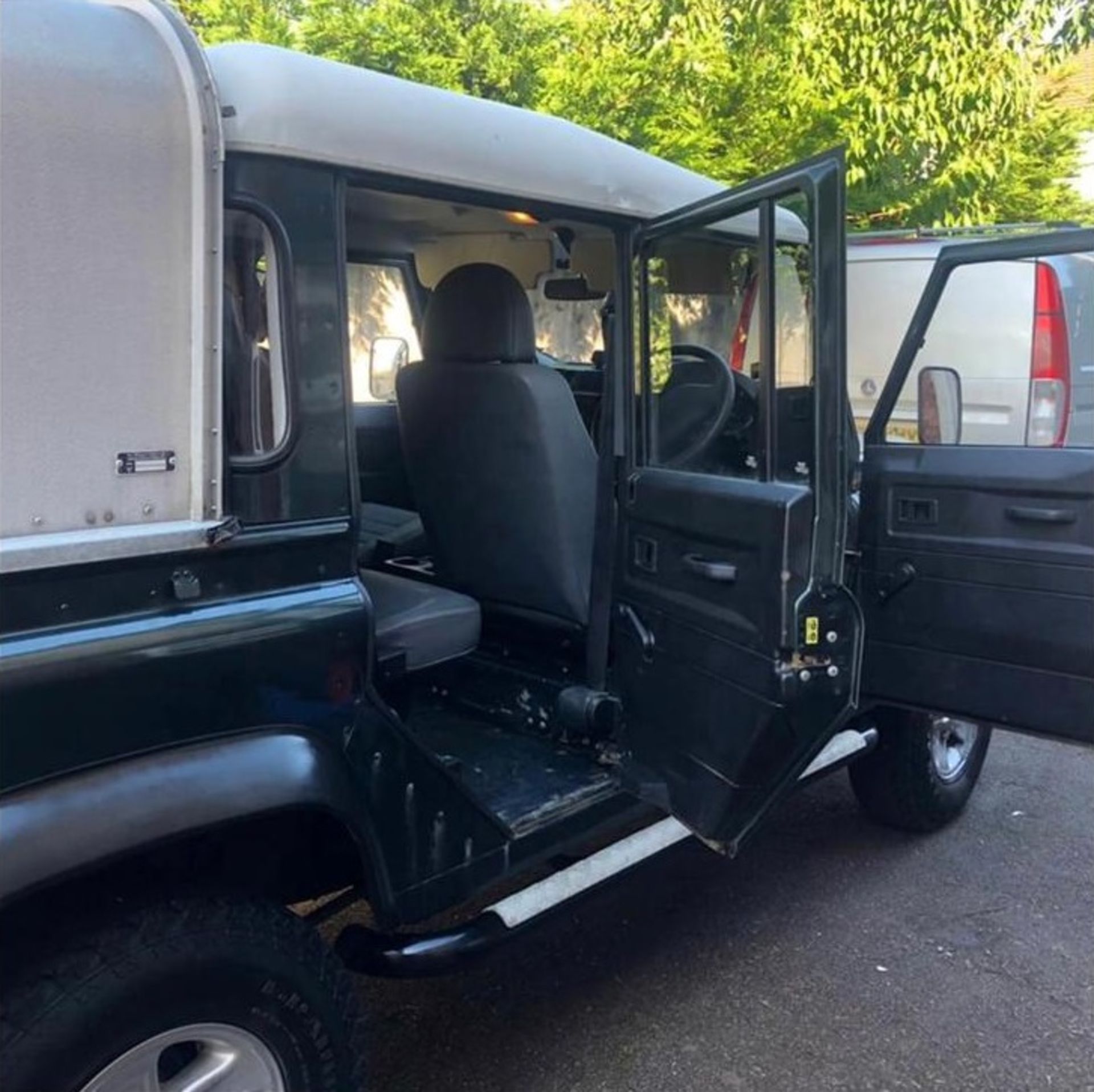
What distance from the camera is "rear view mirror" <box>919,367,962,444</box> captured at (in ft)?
10.1

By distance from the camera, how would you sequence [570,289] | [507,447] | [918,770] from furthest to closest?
[918,770] < [570,289] < [507,447]

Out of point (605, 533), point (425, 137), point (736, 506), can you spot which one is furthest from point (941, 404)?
point (425, 137)

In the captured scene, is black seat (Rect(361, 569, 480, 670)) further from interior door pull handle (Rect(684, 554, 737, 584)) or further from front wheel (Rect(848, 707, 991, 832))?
front wheel (Rect(848, 707, 991, 832))

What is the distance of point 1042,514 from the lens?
9.39ft

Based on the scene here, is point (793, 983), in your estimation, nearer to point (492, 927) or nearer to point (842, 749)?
point (842, 749)

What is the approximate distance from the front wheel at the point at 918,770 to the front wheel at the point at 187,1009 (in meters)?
2.26

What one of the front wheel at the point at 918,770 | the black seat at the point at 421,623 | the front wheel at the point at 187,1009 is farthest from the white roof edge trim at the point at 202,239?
the front wheel at the point at 918,770

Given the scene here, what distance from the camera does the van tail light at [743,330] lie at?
280 cm

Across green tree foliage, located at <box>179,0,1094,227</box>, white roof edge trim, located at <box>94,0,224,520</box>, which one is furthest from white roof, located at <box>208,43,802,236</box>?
green tree foliage, located at <box>179,0,1094,227</box>

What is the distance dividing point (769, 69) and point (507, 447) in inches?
215

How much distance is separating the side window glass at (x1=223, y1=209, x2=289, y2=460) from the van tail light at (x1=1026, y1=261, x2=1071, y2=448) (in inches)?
76.5

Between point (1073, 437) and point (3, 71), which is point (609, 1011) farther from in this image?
point (3, 71)

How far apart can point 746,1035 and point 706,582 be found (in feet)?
4.00

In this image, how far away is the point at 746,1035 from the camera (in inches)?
117
